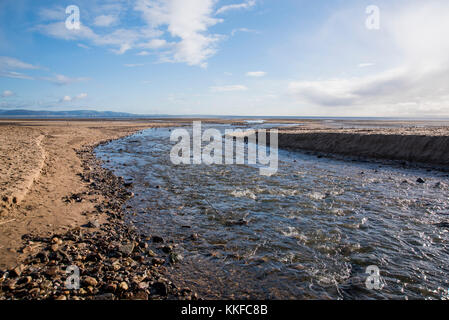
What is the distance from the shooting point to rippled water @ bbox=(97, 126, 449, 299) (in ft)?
19.5

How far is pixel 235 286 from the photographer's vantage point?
5.80 meters

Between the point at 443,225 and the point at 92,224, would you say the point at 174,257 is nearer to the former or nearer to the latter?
the point at 92,224

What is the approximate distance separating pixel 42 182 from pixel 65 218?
5.81m

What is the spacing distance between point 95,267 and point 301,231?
23.1 ft

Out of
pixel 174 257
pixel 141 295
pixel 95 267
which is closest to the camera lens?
pixel 141 295

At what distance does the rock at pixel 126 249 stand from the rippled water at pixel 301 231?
125 centimetres

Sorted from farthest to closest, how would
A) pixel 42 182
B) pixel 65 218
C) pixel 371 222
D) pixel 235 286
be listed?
pixel 42 182, pixel 371 222, pixel 65 218, pixel 235 286

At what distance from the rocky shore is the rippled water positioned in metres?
0.54

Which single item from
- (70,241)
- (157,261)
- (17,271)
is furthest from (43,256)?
(157,261)

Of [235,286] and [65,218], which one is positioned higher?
[65,218]

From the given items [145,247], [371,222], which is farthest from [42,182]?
[371,222]

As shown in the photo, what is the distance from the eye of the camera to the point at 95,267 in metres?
6.06

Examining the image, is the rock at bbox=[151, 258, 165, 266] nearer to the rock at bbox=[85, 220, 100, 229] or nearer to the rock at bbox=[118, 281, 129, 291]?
the rock at bbox=[118, 281, 129, 291]
